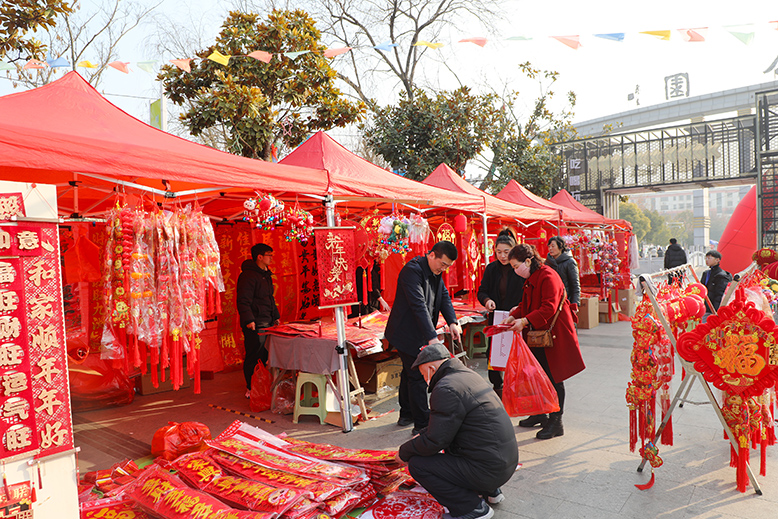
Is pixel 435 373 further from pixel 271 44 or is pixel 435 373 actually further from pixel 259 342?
pixel 271 44

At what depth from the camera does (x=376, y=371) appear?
5.07 m

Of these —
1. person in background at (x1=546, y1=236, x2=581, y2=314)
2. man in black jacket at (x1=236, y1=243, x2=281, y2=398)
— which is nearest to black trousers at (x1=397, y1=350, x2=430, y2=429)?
man in black jacket at (x1=236, y1=243, x2=281, y2=398)

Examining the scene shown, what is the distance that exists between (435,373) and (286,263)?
168 inches

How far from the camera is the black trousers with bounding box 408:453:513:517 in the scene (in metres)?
2.61

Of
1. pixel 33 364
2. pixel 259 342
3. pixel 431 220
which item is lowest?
pixel 259 342

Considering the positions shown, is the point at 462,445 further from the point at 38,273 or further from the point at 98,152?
the point at 98,152

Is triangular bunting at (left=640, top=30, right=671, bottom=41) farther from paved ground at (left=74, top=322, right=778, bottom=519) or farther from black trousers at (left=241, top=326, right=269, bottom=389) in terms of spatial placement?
black trousers at (left=241, top=326, right=269, bottom=389)

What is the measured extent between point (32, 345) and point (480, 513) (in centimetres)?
233

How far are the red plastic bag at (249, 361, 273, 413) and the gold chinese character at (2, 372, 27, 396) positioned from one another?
9.21 feet

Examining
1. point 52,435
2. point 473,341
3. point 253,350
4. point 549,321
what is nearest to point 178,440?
point 253,350

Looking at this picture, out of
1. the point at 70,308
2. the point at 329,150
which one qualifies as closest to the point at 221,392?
the point at 70,308

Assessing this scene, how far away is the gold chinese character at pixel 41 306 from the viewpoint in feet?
7.17

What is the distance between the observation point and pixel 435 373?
106 inches

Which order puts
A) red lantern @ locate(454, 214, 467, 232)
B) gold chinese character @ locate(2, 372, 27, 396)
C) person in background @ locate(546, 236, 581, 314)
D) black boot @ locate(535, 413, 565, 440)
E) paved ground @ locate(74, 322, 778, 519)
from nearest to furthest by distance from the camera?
gold chinese character @ locate(2, 372, 27, 396) → paved ground @ locate(74, 322, 778, 519) → black boot @ locate(535, 413, 565, 440) → person in background @ locate(546, 236, 581, 314) → red lantern @ locate(454, 214, 467, 232)
